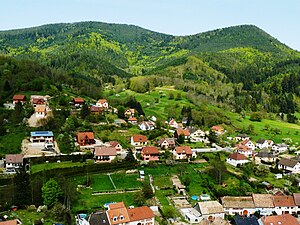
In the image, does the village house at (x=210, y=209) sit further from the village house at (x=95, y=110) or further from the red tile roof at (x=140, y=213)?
the village house at (x=95, y=110)

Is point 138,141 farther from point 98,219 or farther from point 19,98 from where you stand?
point 19,98

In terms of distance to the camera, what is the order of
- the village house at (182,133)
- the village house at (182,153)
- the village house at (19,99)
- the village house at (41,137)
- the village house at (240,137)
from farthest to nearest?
the village house at (240,137) < the village house at (19,99) < the village house at (182,133) < the village house at (41,137) < the village house at (182,153)

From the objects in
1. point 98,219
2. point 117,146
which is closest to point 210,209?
point 98,219

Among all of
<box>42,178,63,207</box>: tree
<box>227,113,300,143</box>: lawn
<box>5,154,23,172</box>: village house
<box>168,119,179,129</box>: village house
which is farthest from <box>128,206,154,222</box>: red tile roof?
<box>227,113,300,143</box>: lawn

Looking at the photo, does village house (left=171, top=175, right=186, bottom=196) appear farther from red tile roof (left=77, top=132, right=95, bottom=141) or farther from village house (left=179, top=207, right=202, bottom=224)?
red tile roof (left=77, top=132, right=95, bottom=141)

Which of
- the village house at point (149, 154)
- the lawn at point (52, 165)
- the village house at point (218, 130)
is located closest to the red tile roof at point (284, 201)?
the village house at point (149, 154)
